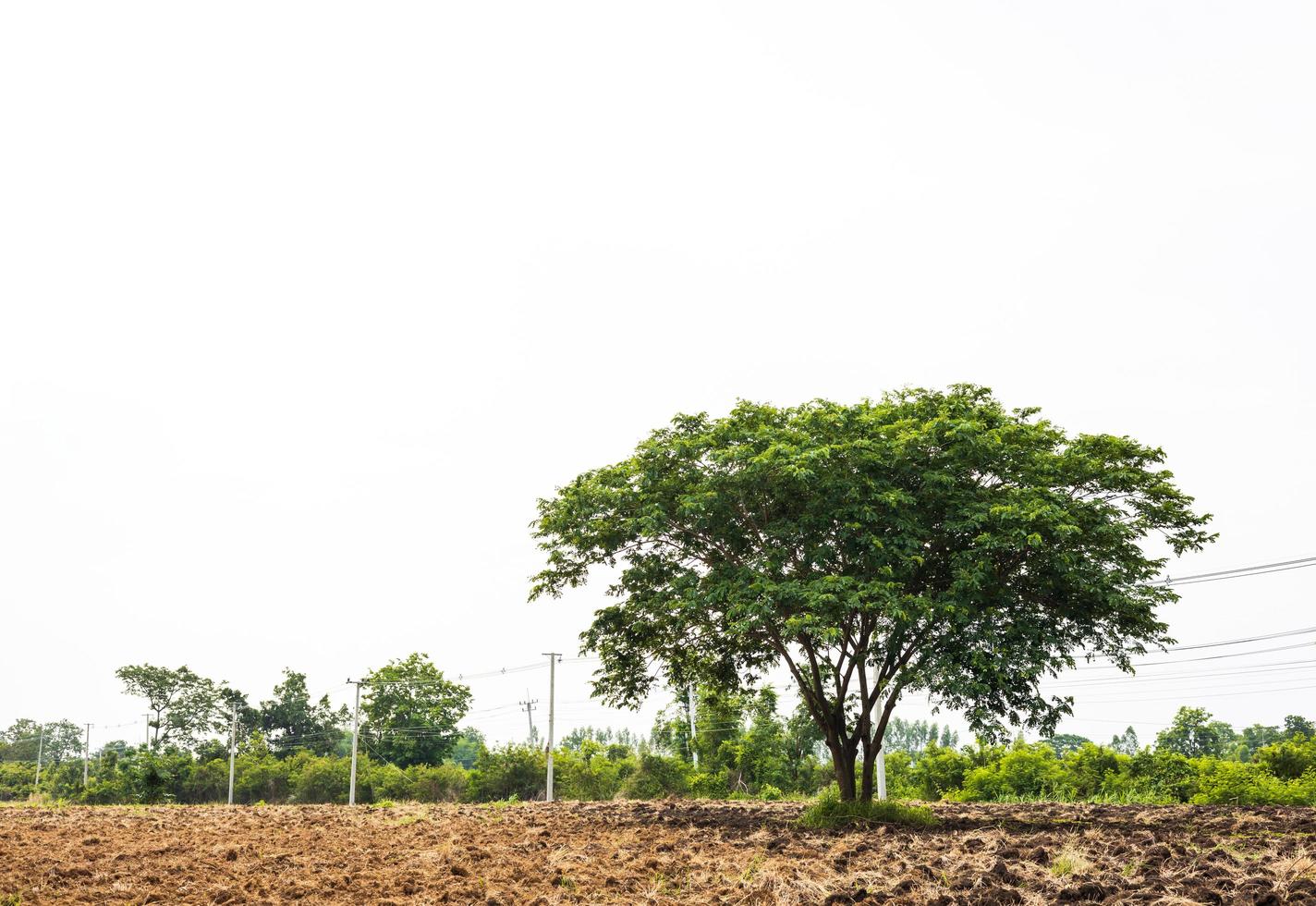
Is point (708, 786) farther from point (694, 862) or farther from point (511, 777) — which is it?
point (694, 862)

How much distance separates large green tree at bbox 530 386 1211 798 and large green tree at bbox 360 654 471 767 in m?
42.9

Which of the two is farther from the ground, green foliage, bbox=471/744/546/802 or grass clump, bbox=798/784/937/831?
grass clump, bbox=798/784/937/831

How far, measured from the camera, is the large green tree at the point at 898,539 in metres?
16.0

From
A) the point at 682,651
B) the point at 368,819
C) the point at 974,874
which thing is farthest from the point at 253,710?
the point at 974,874

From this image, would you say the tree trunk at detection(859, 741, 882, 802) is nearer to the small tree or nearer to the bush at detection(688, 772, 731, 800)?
the bush at detection(688, 772, 731, 800)

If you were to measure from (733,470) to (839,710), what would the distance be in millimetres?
5355

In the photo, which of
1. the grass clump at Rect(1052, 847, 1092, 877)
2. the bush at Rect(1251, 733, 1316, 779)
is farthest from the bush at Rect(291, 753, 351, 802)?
the grass clump at Rect(1052, 847, 1092, 877)

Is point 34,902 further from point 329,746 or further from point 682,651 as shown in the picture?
point 329,746

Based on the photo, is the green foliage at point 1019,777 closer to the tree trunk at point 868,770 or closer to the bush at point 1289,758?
the bush at point 1289,758

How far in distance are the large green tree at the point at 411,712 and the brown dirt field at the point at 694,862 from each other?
38.7m

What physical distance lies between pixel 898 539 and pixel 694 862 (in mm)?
6511

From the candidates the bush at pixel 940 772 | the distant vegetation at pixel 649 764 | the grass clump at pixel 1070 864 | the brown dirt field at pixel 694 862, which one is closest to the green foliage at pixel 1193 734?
the distant vegetation at pixel 649 764

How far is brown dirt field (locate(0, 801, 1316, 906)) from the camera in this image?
966 cm

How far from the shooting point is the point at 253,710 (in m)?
68.6
